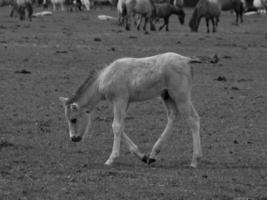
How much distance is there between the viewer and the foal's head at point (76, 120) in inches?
472

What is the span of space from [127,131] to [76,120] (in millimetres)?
2698

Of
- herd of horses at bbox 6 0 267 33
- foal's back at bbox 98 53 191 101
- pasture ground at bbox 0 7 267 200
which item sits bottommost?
herd of horses at bbox 6 0 267 33

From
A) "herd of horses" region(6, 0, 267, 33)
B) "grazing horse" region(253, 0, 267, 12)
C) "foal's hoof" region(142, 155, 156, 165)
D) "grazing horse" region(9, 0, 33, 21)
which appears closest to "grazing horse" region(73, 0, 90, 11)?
"grazing horse" region(253, 0, 267, 12)

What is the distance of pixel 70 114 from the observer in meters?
12.0

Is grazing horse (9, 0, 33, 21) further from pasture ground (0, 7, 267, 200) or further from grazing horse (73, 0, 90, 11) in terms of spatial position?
pasture ground (0, 7, 267, 200)

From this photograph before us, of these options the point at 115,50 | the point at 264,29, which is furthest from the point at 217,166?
the point at 264,29

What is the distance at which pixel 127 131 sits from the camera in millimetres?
14656

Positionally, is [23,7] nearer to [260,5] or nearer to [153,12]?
[153,12]

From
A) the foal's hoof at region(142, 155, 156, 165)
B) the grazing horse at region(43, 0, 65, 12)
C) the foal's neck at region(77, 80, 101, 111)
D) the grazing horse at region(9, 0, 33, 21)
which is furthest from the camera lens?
the grazing horse at region(43, 0, 65, 12)

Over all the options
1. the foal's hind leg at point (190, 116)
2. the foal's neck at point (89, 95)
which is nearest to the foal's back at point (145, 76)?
the foal's neck at point (89, 95)

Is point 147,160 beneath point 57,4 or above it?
above

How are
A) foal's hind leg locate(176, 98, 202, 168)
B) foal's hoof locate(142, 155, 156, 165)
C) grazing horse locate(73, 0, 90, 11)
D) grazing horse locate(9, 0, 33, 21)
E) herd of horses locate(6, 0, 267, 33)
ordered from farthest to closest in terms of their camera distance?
grazing horse locate(73, 0, 90, 11), grazing horse locate(9, 0, 33, 21), herd of horses locate(6, 0, 267, 33), foal's hind leg locate(176, 98, 202, 168), foal's hoof locate(142, 155, 156, 165)

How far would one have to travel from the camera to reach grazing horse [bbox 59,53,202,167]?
467 inches

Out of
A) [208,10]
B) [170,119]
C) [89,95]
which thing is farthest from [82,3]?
[89,95]
